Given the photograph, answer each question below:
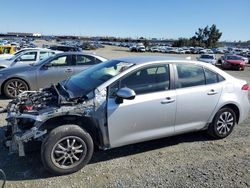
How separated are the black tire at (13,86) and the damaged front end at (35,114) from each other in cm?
433

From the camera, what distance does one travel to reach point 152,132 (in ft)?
15.0

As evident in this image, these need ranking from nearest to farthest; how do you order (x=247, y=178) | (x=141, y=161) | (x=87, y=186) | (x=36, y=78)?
1. (x=87, y=186)
2. (x=247, y=178)
3. (x=141, y=161)
4. (x=36, y=78)

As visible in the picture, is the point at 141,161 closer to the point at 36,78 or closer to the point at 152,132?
the point at 152,132

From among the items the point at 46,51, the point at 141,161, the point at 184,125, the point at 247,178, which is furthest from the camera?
the point at 46,51

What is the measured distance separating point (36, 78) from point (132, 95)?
17.1 ft

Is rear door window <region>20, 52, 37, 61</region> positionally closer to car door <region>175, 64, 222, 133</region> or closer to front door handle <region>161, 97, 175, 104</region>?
car door <region>175, 64, 222, 133</region>

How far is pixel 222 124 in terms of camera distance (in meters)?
5.43

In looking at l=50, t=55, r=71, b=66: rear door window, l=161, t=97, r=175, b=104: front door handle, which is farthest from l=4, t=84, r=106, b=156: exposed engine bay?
l=50, t=55, r=71, b=66: rear door window

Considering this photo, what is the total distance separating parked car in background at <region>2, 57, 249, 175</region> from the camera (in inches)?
155

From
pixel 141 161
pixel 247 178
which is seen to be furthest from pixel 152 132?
pixel 247 178

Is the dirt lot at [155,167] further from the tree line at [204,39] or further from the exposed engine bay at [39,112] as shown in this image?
the tree line at [204,39]

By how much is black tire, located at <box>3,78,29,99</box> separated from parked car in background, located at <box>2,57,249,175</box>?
12.3 feet

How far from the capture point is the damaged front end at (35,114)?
386 centimetres

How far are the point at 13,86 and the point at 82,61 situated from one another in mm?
2229
